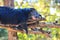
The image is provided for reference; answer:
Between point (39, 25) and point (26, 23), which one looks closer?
point (26, 23)

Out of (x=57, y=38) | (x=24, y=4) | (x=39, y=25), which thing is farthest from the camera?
(x=24, y=4)

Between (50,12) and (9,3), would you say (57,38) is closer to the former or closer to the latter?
(50,12)

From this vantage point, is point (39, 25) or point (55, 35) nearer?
point (39, 25)

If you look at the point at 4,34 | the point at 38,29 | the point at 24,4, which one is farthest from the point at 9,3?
the point at 4,34

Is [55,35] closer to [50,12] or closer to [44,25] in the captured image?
[50,12]

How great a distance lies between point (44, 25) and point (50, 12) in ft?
5.75

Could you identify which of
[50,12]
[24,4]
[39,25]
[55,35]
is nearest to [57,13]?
[50,12]

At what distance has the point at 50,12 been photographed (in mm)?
4270

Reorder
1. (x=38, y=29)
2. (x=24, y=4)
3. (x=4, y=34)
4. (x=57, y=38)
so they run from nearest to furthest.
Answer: (x=38, y=29), (x=57, y=38), (x=24, y=4), (x=4, y=34)

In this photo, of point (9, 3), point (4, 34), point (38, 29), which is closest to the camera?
point (38, 29)

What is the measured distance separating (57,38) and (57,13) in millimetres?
587

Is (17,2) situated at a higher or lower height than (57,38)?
higher

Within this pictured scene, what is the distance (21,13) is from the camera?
236cm

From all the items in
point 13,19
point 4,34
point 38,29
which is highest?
point 13,19
